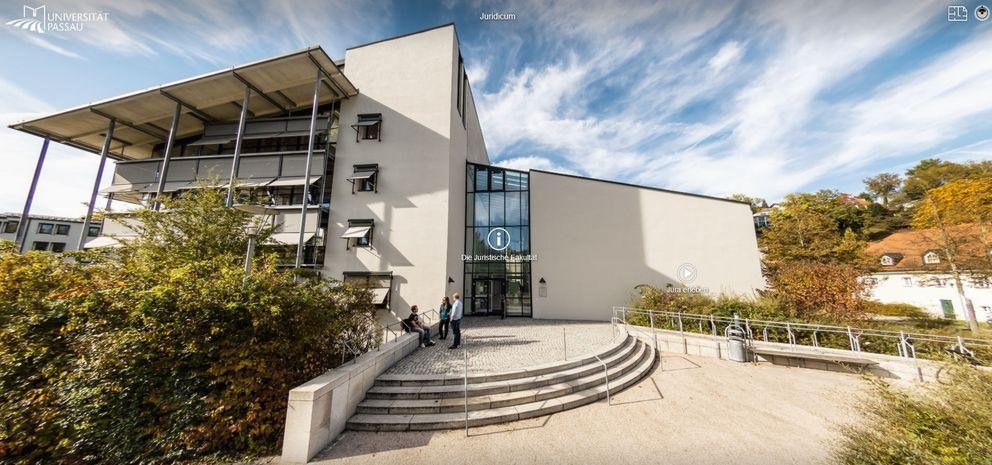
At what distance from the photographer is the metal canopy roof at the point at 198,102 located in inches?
544

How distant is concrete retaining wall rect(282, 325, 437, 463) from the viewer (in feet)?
14.4

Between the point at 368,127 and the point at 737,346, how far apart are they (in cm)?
1781

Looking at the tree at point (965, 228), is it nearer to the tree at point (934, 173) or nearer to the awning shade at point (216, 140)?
the tree at point (934, 173)

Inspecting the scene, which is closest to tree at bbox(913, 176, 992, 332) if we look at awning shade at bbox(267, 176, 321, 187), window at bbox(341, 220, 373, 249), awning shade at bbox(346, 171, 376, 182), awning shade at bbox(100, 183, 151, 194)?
window at bbox(341, 220, 373, 249)

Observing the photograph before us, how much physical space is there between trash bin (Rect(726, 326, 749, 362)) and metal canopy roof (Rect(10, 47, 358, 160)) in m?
19.0

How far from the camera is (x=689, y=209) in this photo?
16.6 meters

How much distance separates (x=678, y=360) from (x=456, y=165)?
12.7m

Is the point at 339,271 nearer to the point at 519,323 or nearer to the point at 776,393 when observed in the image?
the point at 519,323

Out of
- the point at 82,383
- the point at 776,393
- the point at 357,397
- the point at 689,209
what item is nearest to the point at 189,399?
the point at 82,383

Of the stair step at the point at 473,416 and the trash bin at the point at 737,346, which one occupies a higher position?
the trash bin at the point at 737,346

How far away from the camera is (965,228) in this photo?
1717 centimetres

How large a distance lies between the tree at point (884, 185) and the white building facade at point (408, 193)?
42472 mm

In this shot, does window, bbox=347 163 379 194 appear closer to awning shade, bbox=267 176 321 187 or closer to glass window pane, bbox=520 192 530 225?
awning shade, bbox=267 176 321 187

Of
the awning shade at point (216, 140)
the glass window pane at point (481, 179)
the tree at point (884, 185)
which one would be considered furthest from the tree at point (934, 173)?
the awning shade at point (216, 140)
